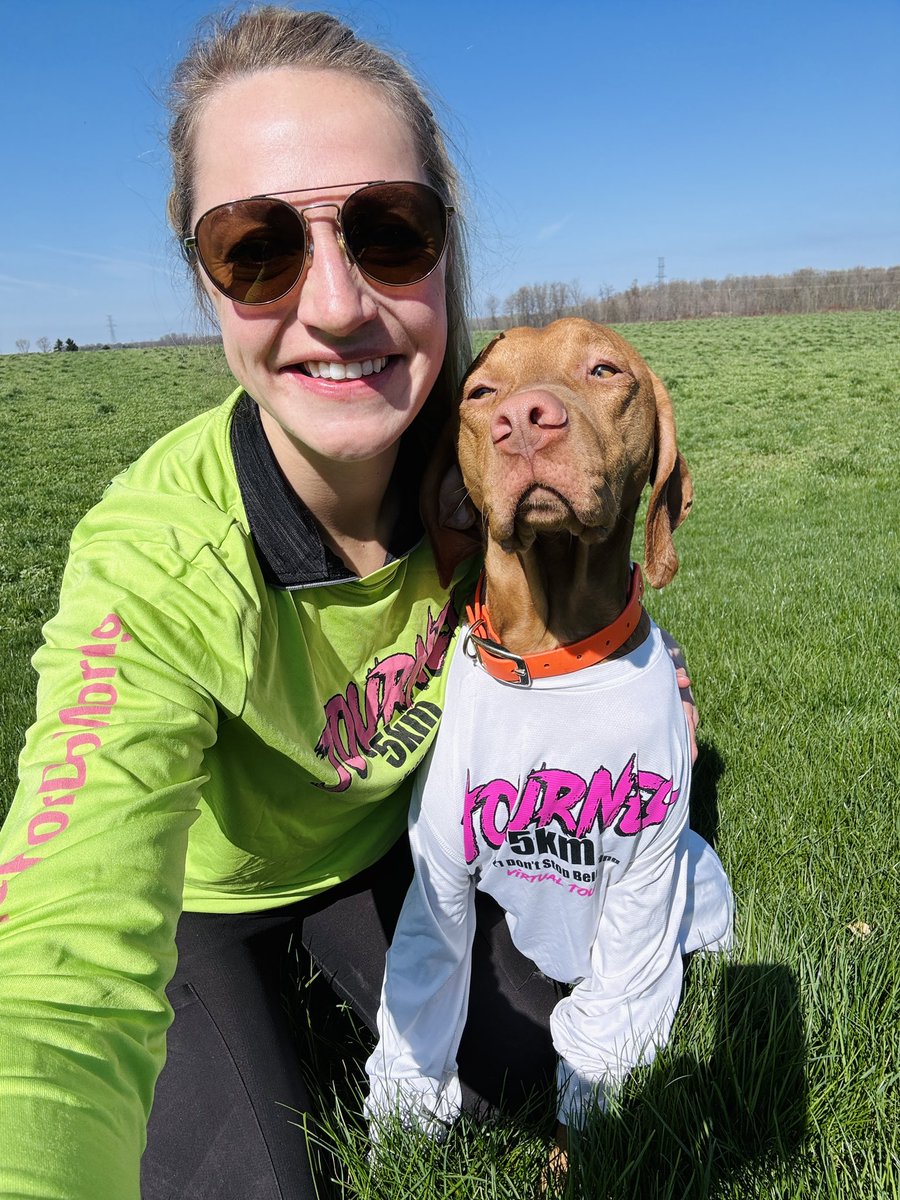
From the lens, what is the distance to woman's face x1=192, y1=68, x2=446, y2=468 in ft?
6.12

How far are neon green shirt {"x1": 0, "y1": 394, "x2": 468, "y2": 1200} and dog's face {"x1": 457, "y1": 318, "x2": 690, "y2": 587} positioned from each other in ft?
1.23

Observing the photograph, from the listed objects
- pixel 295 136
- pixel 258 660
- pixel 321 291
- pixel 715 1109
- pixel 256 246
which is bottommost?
pixel 715 1109

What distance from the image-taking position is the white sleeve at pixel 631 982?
2104 mm

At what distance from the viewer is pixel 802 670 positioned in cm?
420

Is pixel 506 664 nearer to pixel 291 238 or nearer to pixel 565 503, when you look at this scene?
pixel 565 503

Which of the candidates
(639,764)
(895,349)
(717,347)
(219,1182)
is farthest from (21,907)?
(717,347)

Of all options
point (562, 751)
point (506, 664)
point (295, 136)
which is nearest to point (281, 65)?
point (295, 136)

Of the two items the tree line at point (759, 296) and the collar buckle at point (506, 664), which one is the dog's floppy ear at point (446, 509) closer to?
the collar buckle at point (506, 664)

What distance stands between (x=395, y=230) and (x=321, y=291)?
0.25 m

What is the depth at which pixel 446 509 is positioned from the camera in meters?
2.39

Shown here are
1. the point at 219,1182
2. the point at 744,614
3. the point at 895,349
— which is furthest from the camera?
the point at 895,349

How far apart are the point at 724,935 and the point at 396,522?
1.55m

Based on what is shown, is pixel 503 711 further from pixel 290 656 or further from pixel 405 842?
pixel 405 842

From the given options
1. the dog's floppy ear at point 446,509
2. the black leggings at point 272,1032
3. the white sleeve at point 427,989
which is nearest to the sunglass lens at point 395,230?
the dog's floppy ear at point 446,509
